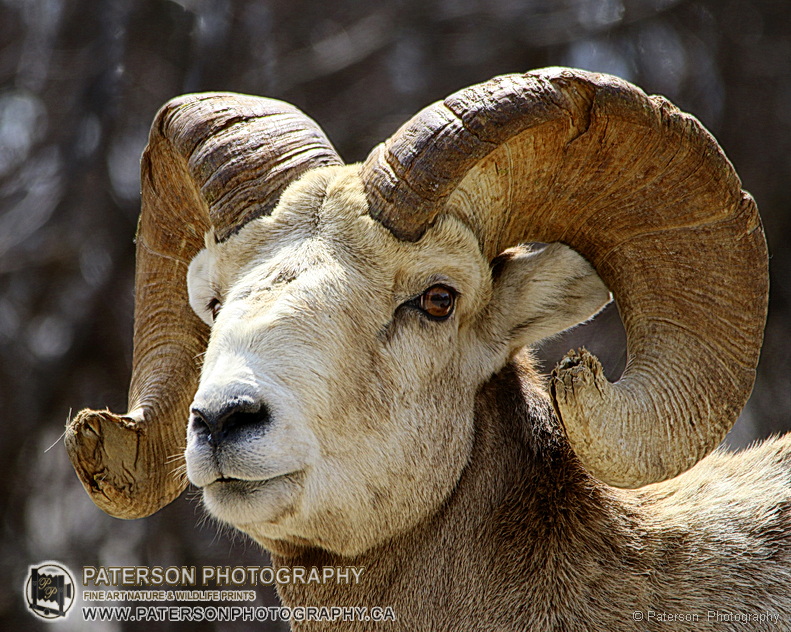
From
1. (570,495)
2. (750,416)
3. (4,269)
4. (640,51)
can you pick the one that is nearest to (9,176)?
(4,269)

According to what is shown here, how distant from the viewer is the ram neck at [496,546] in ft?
12.5

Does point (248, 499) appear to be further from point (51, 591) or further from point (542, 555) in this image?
point (51, 591)

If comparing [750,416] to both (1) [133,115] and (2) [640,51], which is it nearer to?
(2) [640,51]

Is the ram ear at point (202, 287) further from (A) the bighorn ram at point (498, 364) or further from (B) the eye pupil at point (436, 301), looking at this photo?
(B) the eye pupil at point (436, 301)

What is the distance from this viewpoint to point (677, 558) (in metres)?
3.85

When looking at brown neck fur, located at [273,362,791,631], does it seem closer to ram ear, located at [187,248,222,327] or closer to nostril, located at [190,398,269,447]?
nostril, located at [190,398,269,447]

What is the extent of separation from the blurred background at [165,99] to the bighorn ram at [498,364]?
6344mm

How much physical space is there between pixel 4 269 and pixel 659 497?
8.86m

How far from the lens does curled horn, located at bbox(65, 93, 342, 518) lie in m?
4.22

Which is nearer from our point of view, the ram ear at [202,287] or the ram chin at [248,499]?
the ram chin at [248,499]

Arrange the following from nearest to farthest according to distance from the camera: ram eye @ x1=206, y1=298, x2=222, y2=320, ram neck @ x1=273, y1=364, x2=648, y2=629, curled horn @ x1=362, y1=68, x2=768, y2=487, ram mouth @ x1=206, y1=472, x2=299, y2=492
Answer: ram mouth @ x1=206, y1=472, x2=299, y2=492 < curled horn @ x1=362, y1=68, x2=768, y2=487 < ram neck @ x1=273, y1=364, x2=648, y2=629 < ram eye @ x1=206, y1=298, x2=222, y2=320

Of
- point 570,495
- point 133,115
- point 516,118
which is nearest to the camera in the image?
point 516,118

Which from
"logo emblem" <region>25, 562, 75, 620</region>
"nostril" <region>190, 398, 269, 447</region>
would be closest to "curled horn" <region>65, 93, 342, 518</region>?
"nostril" <region>190, 398, 269, 447</region>

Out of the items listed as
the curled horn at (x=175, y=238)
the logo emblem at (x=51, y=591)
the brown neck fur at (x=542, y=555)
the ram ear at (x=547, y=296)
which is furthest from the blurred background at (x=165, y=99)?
the brown neck fur at (x=542, y=555)
